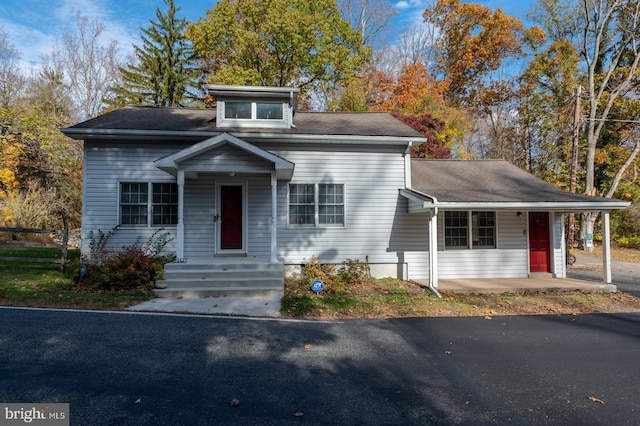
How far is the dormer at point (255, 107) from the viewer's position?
1086 cm

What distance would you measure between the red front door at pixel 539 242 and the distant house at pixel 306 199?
3cm

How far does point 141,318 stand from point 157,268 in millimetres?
2618

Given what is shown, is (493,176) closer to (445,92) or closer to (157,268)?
(157,268)

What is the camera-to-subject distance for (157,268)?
8.65 metres

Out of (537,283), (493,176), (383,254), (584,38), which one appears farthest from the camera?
(584,38)

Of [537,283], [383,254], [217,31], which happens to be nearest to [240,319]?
[383,254]

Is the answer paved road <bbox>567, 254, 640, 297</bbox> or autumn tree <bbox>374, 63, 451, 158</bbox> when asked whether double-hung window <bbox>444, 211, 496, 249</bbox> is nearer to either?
paved road <bbox>567, 254, 640, 297</bbox>

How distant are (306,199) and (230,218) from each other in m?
2.41

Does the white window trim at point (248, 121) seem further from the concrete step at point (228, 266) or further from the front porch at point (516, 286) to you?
the front porch at point (516, 286)

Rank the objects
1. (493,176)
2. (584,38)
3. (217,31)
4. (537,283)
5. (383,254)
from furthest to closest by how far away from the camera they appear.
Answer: (584,38), (217,31), (493,176), (383,254), (537,283)

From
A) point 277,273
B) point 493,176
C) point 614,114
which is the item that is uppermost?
point 614,114

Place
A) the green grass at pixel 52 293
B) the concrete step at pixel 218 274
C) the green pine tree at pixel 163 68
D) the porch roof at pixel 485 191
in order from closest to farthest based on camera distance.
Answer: the green grass at pixel 52 293 → the concrete step at pixel 218 274 → the porch roof at pixel 485 191 → the green pine tree at pixel 163 68

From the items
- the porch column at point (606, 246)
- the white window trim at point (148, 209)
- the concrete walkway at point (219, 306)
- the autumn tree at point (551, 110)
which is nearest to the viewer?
the concrete walkway at point (219, 306)

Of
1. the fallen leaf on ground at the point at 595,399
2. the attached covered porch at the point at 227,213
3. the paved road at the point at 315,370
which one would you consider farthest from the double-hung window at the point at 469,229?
the fallen leaf on ground at the point at 595,399
